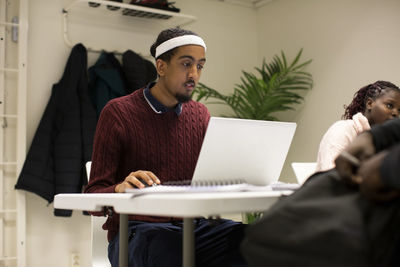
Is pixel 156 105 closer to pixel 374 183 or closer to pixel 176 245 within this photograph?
pixel 176 245

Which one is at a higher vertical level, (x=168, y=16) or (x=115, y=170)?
(x=168, y=16)

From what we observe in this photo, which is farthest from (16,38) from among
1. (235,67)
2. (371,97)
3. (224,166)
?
(224,166)

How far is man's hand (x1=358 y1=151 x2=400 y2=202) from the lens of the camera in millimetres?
837

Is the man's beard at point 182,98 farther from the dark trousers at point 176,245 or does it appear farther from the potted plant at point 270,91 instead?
the potted plant at point 270,91

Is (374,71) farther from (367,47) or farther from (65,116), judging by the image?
(65,116)

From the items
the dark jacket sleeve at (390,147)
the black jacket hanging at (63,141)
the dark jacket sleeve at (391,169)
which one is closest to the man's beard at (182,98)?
→ the dark jacket sleeve at (390,147)

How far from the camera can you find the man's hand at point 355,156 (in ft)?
3.02

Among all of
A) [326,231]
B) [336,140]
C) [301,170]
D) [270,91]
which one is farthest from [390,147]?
[270,91]

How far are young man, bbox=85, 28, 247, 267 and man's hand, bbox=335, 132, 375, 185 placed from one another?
1.96 ft

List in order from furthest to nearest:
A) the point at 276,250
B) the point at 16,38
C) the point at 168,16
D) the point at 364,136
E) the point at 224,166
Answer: the point at 168,16
the point at 16,38
the point at 224,166
the point at 364,136
the point at 276,250

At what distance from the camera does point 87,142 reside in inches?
150

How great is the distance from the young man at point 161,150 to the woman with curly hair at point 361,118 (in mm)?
510

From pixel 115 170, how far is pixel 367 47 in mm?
2839

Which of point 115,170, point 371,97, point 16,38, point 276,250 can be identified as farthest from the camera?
point 16,38
